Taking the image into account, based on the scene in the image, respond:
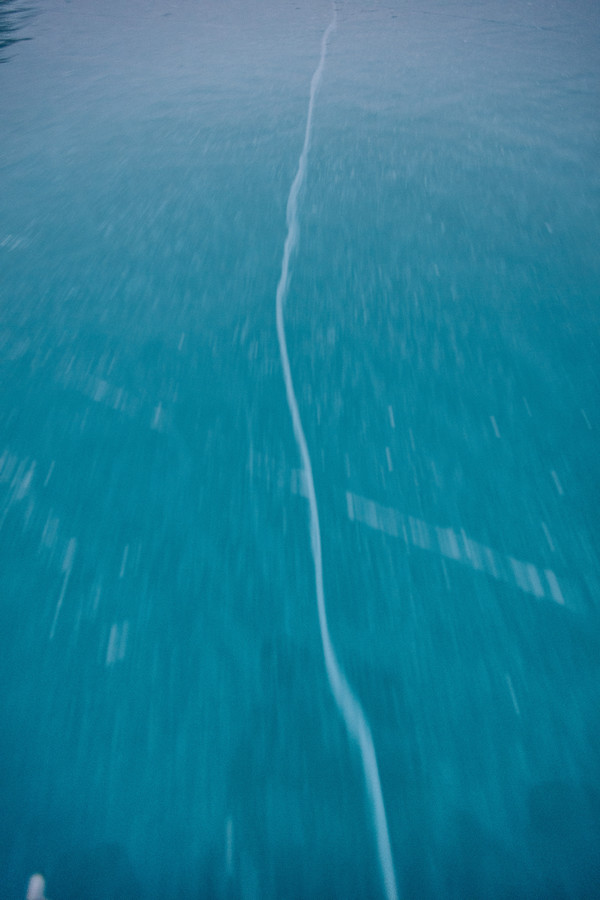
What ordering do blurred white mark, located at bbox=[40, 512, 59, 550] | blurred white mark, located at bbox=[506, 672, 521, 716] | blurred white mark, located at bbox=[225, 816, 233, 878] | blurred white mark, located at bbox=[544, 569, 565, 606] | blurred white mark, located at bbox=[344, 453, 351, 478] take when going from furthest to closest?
1. blurred white mark, located at bbox=[344, 453, 351, 478]
2. blurred white mark, located at bbox=[40, 512, 59, 550]
3. blurred white mark, located at bbox=[544, 569, 565, 606]
4. blurred white mark, located at bbox=[506, 672, 521, 716]
5. blurred white mark, located at bbox=[225, 816, 233, 878]

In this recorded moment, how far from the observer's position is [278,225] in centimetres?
254

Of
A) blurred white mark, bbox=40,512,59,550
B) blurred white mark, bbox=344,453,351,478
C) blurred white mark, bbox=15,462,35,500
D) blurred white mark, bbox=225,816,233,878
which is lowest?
blurred white mark, bbox=225,816,233,878

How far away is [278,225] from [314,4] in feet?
34.4

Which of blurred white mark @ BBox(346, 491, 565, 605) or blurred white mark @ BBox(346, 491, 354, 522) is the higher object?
blurred white mark @ BBox(346, 491, 354, 522)

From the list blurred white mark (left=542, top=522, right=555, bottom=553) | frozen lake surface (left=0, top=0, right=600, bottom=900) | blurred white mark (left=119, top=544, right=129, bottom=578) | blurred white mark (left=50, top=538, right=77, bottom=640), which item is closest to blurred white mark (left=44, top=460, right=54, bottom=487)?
frozen lake surface (left=0, top=0, right=600, bottom=900)

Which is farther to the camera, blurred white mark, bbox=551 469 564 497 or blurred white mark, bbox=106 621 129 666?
blurred white mark, bbox=551 469 564 497

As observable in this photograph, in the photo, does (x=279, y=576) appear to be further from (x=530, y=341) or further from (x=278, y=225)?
(x=278, y=225)

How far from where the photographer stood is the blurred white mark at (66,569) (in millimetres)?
1117

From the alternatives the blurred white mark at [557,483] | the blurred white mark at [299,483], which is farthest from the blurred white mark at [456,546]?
the blurred white mark at [557,483]

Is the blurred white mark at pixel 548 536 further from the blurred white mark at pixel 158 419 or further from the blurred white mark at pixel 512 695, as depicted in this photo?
the blurred white mark at pixel 158 419

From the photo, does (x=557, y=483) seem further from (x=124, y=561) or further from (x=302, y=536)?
(x=124, y=561)

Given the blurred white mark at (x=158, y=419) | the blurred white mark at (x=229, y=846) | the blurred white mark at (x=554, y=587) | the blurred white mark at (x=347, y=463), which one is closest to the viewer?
the blurred white mark at (x=229, y=846)

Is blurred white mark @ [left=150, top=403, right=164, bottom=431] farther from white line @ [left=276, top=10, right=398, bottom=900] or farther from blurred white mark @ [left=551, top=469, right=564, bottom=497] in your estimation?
blurred white mark @ [left=551, top=469, right=564, bottom=497]

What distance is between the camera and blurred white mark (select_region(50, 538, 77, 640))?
3.66ft
